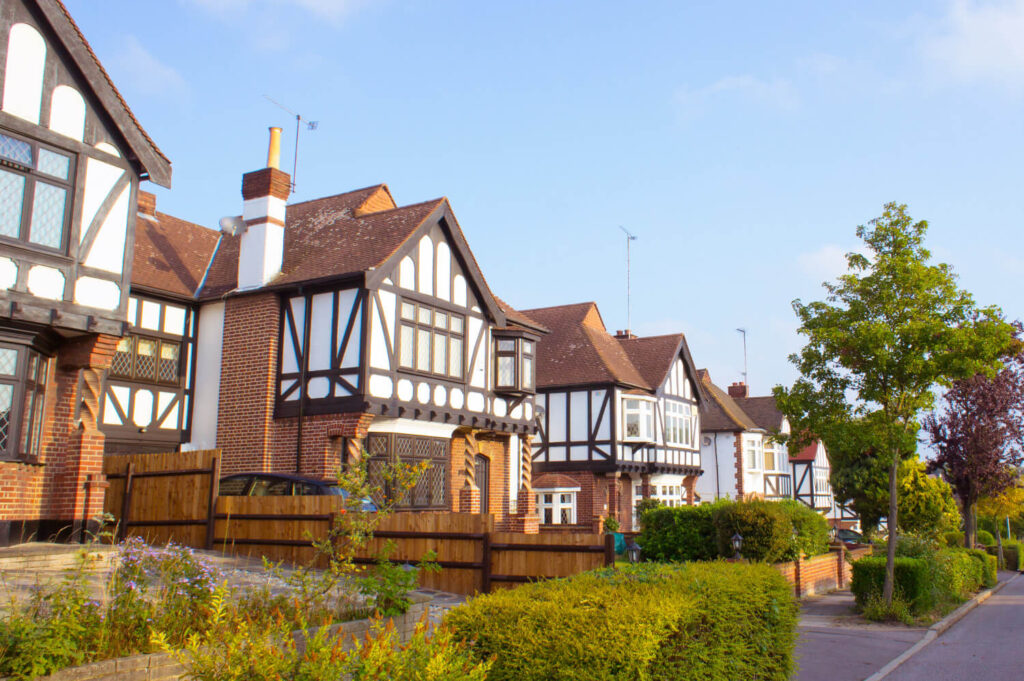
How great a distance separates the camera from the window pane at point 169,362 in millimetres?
20797

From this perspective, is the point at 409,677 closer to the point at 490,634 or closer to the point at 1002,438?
the point at 490,634

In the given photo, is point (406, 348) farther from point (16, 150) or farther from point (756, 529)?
point (16, 150)

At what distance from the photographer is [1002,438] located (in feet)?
96.1

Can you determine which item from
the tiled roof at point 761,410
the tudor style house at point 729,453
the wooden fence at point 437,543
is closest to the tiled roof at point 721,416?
the tudor style house at point 729,453

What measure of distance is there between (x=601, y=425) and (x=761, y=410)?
2324cm

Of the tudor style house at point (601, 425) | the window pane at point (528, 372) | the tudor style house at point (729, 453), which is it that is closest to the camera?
the window pane at point (528, 372)

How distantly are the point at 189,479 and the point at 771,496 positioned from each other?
39628 millimetres

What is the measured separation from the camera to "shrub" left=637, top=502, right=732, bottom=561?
1902 cm

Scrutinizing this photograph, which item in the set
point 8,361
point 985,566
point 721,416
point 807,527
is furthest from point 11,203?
point 721,416

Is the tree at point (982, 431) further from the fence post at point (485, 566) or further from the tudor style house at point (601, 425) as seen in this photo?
the fence post at point (485, 566)

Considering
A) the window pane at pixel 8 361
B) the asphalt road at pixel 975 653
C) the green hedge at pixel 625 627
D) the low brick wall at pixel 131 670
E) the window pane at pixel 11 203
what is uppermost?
the window pane at pixel 11 203

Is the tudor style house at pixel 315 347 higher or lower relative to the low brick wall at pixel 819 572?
higher

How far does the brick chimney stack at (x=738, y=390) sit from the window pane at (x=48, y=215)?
47.3 meters

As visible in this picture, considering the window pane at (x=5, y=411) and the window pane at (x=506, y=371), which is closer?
the window pane at (x=5, y=411)
